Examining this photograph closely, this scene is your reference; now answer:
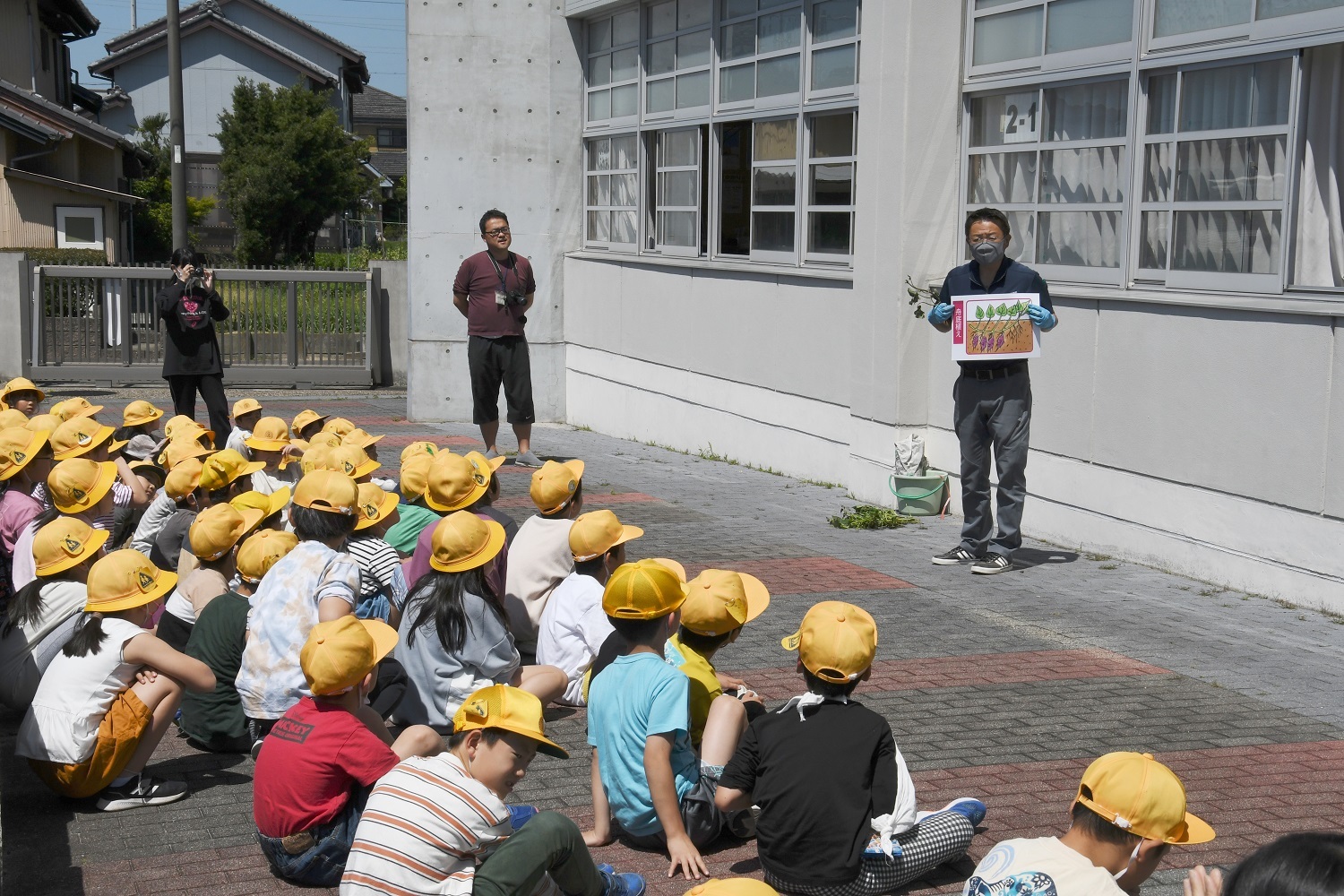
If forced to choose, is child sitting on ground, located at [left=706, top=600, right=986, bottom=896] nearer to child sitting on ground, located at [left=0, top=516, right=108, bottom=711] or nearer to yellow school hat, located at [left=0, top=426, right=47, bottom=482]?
child sitting on ground, located at [left=0, top=516, right=108, bottom=711]

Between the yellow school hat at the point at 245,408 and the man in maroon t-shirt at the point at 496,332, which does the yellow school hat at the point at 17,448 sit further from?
the man in maroon t-shirt at the point at 496,332

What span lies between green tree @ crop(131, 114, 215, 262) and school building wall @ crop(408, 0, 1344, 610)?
1170 inches

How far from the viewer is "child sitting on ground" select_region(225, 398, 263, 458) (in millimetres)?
9656

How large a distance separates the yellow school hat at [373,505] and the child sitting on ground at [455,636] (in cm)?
113

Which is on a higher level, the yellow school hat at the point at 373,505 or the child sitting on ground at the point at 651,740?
the yellow school hat at the point at 373,505

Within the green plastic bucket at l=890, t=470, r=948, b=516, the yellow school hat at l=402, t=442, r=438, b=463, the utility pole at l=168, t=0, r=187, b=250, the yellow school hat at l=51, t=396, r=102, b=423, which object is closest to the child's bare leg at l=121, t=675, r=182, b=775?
the yellow school hat at l=402, t=442, r=438, b=463

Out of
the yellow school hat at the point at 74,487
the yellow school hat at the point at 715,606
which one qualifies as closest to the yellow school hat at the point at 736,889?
the yellow school hat at the point at 715,606

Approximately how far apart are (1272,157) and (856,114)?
167 inches

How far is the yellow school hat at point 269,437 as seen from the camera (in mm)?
8875

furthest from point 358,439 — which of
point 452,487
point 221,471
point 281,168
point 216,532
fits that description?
point 281,168

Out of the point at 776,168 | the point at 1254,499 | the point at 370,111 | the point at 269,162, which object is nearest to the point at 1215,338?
the point at 1254,499

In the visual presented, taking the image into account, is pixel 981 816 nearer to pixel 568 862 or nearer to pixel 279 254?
pixel 568 862

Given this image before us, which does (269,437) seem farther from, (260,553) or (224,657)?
(224,657)

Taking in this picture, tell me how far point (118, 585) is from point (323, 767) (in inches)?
54.5
